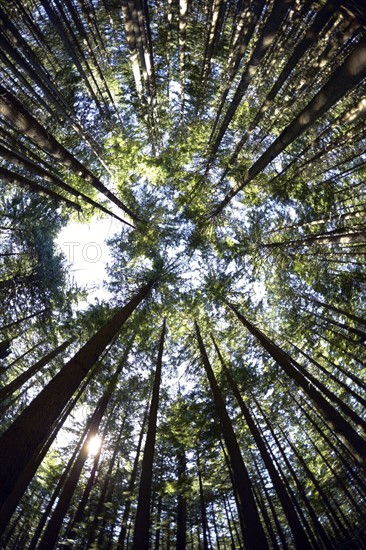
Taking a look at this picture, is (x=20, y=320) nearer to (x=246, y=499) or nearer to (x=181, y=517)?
(x=181, y=517)

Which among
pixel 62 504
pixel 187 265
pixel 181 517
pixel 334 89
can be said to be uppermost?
pixel 187 265

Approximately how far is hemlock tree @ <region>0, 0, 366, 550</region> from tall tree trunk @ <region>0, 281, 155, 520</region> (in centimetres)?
269

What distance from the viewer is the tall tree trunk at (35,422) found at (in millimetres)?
2900

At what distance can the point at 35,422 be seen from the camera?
340cm

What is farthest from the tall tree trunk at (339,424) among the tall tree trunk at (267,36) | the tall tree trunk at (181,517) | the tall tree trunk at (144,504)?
the tall tree trunk at (267,36)

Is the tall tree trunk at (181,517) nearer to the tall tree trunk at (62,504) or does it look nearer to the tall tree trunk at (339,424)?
the tall tree trunk at (62,504)

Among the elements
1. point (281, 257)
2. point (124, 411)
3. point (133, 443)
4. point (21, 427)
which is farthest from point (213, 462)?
point (21, 427)

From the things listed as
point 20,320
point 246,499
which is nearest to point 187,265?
point 20,320

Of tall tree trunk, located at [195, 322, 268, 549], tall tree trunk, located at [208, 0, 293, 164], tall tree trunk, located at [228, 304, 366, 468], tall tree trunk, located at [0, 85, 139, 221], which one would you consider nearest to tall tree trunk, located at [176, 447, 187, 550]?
tall tree trunk, located at [195, 322, 268, 549]

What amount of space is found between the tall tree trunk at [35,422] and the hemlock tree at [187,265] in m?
2.69

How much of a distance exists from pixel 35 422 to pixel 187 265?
9.05 m

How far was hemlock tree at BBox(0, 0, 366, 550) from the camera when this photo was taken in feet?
23.9

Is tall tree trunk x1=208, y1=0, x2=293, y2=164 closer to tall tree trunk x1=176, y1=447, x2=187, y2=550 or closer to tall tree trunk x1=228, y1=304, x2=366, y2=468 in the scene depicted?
tall tree trunk x1=228, y1=304, x2=366, y2=468

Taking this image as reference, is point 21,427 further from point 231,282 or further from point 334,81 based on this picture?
point 231,282
